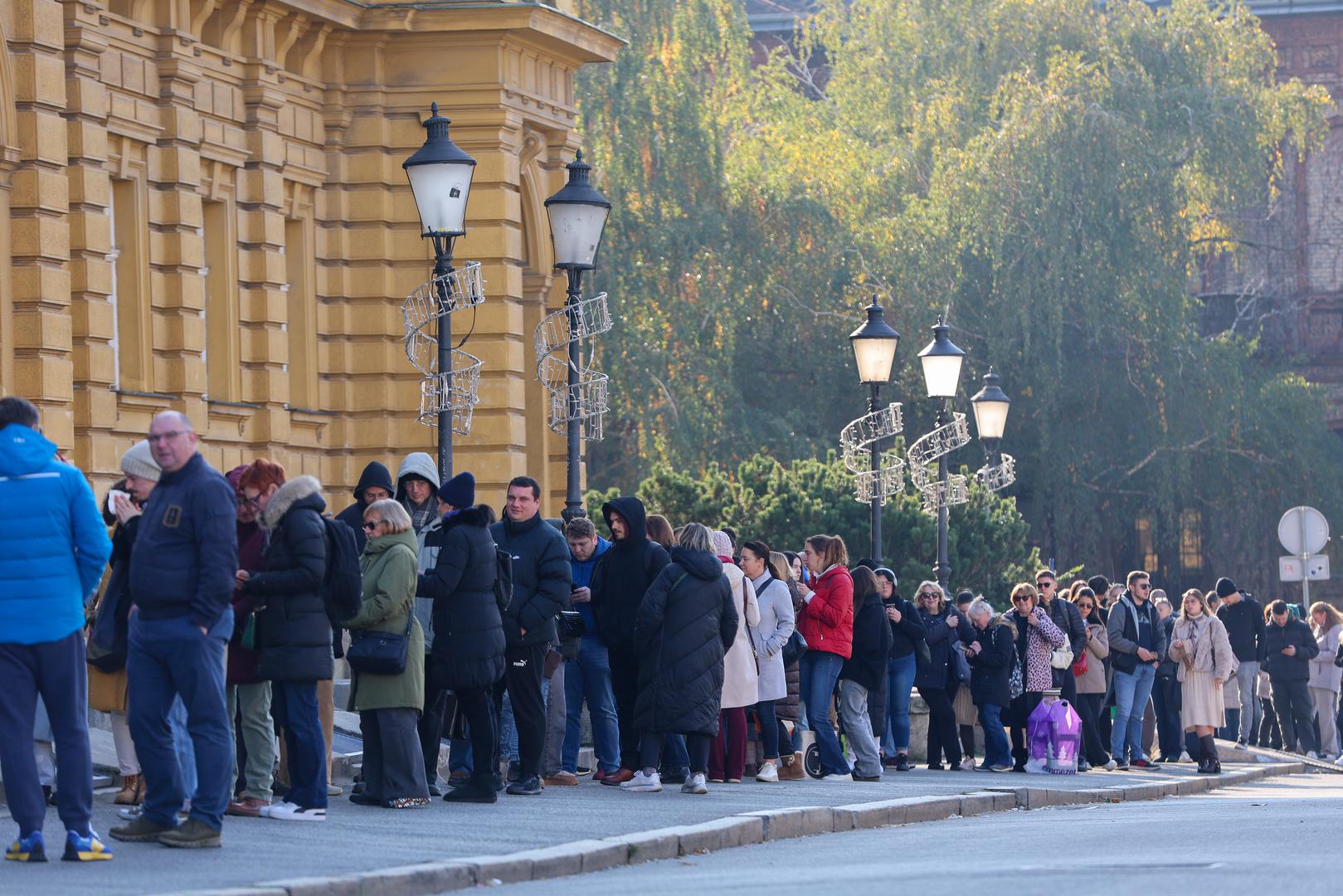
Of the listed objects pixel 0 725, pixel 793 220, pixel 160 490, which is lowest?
pixel 0 725

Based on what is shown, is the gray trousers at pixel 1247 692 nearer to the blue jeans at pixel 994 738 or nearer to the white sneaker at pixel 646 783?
the blue jeans at pixel 994 738

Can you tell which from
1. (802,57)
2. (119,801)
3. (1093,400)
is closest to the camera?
(119,801)

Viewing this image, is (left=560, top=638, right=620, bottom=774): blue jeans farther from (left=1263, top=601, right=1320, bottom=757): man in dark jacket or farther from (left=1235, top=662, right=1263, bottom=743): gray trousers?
(left=1235, top=662, right=1263, bottom=743): gray trousers

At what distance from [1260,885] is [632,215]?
1253 inches

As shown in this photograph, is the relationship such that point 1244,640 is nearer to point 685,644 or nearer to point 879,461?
point 879,461

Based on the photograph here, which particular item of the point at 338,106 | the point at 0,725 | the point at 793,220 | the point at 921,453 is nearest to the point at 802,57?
the point at 793,220

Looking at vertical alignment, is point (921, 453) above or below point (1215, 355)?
below

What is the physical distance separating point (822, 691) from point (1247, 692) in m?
10.4

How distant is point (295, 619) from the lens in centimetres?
1358

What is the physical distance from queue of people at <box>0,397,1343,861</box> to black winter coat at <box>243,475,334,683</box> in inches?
0.5

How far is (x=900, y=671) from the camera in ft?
70.4

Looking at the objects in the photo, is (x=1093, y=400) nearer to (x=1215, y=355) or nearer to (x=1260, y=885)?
(x=1215, y=355)

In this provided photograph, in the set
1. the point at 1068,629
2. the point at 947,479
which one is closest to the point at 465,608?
the point at 1068,629

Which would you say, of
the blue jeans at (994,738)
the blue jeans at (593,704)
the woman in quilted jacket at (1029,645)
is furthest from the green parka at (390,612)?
the woman in quilted jacket at (1029,645)
